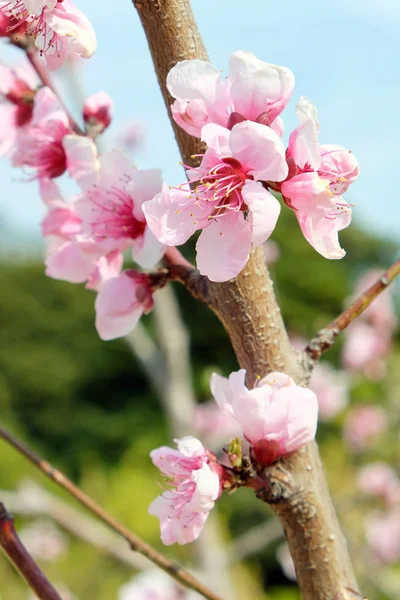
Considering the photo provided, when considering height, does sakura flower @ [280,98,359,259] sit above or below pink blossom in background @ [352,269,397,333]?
above

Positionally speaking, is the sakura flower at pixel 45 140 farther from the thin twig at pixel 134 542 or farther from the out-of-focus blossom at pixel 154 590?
the out-of-focus blossom at pixel 154 590

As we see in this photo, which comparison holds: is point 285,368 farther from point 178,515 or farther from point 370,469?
point 370,469

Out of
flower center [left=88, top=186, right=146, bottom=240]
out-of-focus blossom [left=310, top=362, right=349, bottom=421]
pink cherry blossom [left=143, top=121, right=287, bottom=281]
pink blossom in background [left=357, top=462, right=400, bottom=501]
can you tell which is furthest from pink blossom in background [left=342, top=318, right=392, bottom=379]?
pink cherry blossom [left=143, top=121, right=287, bottom=281]

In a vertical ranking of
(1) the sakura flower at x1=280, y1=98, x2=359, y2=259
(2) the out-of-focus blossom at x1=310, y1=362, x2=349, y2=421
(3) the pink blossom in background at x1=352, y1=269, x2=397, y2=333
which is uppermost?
(1) the sakura flower at x1=280, y1=98, x2=359, y2=259

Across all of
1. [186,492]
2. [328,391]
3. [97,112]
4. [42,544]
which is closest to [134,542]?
[186,492]

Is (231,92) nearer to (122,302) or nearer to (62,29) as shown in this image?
(62,29)

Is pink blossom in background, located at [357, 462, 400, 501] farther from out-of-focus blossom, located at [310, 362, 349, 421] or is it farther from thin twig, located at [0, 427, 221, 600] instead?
thin twig, located at [0, 427, 221, 600]

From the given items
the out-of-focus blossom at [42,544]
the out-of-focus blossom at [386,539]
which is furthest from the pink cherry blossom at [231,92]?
the out-of-focus blossom at [42,544]
